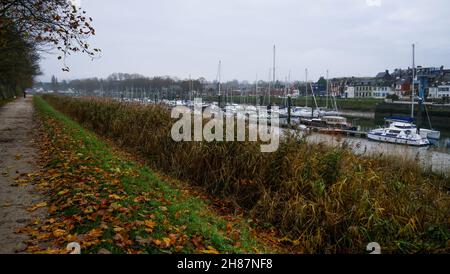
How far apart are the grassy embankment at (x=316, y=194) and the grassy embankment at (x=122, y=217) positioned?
832 millimetres

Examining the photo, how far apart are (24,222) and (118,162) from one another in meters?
4.01

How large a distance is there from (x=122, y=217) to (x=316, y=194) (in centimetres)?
380

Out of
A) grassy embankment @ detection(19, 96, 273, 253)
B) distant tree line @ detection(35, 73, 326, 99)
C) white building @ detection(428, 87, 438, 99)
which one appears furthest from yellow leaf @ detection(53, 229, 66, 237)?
white building @ detection(428, 87, 438, 99)

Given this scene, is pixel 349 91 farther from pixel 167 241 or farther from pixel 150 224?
pixel 167 241

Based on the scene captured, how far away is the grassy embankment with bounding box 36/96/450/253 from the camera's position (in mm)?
5879

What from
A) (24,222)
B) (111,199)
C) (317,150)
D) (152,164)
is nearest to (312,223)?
(317,150)

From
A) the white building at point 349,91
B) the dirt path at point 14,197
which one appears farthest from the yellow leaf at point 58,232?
the white building at point 349,91

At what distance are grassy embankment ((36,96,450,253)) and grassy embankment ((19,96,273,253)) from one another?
83cm

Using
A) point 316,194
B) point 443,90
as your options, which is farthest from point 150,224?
point 443,90

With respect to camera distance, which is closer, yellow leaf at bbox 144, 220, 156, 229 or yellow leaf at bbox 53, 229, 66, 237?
yellow leaf at bbox 53, 229, 66, 237

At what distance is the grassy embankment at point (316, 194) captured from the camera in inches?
231

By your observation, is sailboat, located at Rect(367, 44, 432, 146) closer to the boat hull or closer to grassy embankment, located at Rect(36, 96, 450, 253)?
the boat hull

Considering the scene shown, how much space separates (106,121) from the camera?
15898mm

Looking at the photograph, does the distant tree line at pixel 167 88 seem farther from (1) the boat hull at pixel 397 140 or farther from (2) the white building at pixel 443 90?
(1) the boat hull at pixel 397 140
